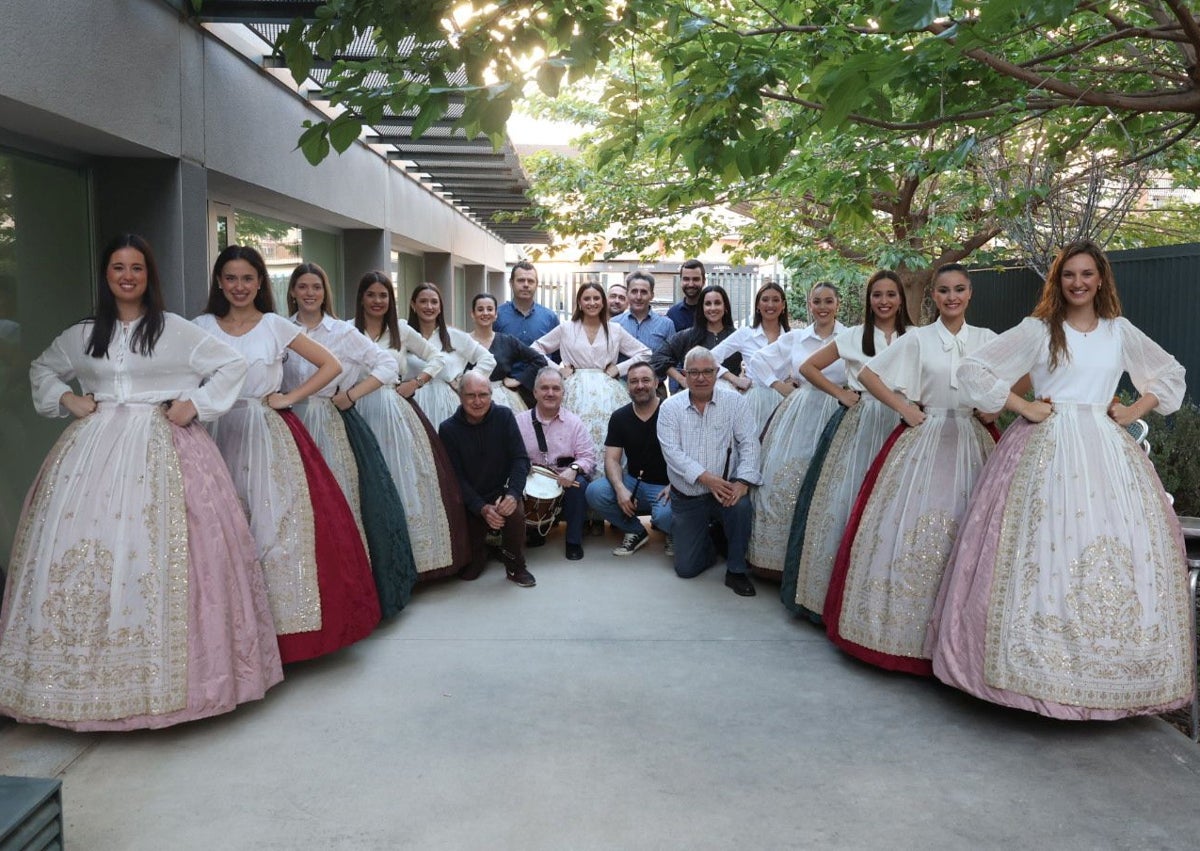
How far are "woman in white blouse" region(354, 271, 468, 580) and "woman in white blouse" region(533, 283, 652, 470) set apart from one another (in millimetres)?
1540

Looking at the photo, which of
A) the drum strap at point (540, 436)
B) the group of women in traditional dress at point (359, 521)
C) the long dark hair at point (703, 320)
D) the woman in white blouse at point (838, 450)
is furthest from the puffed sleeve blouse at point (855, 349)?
the drum strap at point (540, 436)

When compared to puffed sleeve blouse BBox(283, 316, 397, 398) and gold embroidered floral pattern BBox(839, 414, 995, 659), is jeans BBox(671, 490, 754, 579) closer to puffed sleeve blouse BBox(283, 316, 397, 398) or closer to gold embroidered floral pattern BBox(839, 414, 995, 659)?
gold embroidered floral pattern BBox(839, 414, 995, 659)

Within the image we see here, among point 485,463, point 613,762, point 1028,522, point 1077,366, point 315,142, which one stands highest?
point 315,142

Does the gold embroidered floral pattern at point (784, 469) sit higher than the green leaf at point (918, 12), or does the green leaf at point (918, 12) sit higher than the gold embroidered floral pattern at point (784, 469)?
the green leaf at point (918, 12)

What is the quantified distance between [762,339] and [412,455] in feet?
8.09

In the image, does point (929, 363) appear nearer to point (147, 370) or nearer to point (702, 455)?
point (702, 455)

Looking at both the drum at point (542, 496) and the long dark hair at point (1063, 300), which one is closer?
the long dark hair at point (1063, 300)

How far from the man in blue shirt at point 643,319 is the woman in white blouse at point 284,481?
370 cm

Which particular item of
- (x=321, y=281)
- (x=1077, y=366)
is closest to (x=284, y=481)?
(x=321, y=281)

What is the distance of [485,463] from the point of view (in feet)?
20.3

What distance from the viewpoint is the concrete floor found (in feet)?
10.2

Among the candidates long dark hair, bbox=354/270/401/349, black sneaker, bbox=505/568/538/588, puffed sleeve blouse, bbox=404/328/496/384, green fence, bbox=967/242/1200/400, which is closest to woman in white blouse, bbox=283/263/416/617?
long dark hair, bbox=354/270/401/349

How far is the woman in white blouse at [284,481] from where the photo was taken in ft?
14.3

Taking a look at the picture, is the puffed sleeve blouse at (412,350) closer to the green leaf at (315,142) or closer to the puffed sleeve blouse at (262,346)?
Result: the puffed sleeve blouse at (262,346)
